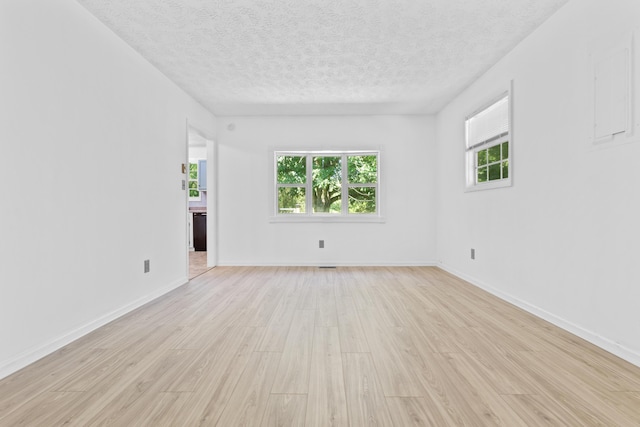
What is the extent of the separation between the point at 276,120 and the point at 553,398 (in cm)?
499

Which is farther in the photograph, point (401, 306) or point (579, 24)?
point (401, 306)

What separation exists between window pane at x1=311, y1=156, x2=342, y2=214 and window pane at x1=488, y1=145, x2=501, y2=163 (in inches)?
96.1

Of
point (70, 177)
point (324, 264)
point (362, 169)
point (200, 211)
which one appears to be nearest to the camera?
point (70, 177)

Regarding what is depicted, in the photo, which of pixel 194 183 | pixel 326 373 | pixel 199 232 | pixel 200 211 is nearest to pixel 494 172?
pixel 326 373

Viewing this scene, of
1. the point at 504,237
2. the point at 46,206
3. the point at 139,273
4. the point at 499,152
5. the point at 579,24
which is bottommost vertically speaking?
the point at 139,273

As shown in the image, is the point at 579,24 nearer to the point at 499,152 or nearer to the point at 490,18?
the point at 490,18

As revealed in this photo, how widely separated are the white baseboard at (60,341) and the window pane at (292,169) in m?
2.93

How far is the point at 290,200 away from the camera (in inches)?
221

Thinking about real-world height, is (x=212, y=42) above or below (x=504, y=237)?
above

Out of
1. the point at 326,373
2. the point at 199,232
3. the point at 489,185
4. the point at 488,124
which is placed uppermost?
the point at 488,124

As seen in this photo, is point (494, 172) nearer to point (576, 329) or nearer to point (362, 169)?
point (576, 329)

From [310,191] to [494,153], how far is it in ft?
9.47

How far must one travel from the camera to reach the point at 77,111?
243cm

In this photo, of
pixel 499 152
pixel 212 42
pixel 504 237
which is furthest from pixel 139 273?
pixel 499 152
